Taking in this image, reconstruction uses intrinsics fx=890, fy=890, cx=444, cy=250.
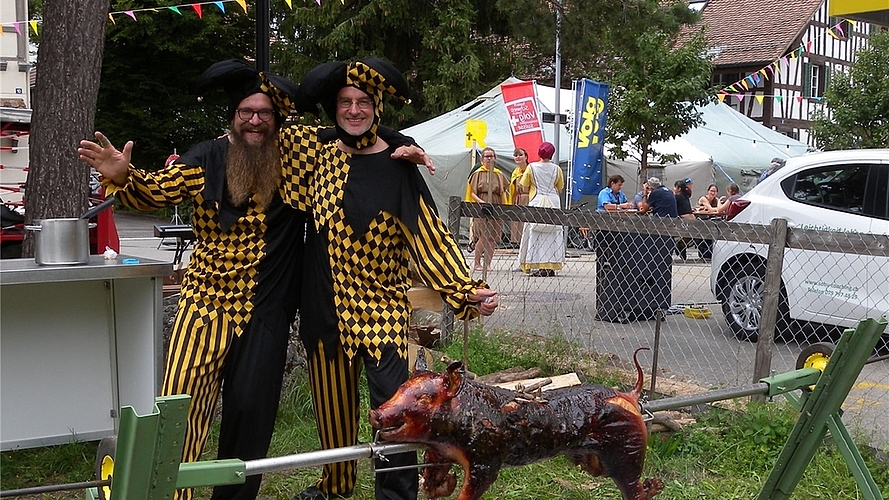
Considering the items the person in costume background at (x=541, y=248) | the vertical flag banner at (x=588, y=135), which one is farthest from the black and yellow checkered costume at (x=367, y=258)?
the vertical flag banner at (x=588, y=135)

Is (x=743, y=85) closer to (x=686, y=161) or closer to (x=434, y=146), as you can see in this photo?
(x=686, y=161)

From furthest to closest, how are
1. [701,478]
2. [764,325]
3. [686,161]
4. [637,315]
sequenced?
[686,161] < [637,315] < [764,325] < [701,478]

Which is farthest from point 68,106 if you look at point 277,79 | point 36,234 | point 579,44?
point 579,44

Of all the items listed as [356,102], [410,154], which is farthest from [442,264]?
[356,102]

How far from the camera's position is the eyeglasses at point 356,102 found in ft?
10.7

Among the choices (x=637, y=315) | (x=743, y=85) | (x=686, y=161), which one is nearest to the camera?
(x=637, y=315)

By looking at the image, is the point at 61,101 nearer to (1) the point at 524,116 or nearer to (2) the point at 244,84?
(2) the point at 244,84

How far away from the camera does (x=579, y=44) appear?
57.6 feet

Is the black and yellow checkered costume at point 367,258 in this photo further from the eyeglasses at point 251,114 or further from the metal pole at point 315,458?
the metal pole at point 315,458

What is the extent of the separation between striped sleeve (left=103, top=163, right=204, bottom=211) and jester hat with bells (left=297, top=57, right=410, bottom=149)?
0.50 m

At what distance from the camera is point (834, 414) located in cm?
279

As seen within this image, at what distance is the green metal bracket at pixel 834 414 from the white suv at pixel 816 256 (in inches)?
148

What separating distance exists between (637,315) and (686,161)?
13148mm

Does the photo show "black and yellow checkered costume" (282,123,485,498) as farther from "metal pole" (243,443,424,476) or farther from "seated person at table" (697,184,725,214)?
"seated person at table" (697,184,725,214)
